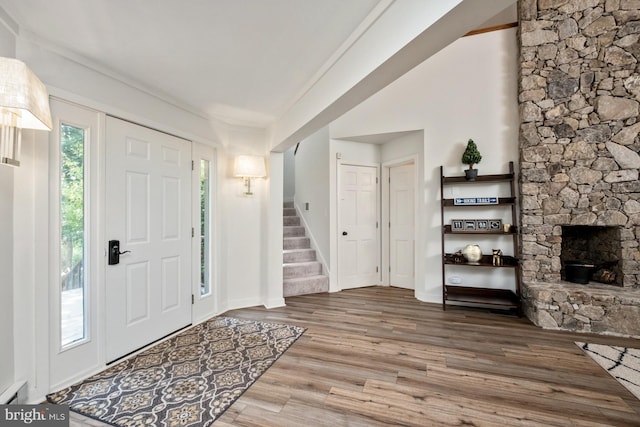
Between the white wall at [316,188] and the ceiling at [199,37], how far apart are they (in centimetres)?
224

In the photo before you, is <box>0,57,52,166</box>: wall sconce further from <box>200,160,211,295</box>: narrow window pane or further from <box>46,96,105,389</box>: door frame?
<box>200,160,211,295</box>: narrow window pane

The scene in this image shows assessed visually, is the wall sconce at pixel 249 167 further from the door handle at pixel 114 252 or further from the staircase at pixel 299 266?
the staircase at pixel 299 266

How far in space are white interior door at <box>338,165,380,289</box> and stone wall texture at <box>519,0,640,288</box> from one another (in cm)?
217

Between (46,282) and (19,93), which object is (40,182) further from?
(19,93)

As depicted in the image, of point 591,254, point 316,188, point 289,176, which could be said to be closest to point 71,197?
point 316,188

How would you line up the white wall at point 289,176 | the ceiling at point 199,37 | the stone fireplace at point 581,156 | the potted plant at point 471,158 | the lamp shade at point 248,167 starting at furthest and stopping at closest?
the white wall at point 289,176
the potted plant at point 471,158
the lamp shade at point 248,167
the stone fireplace at point 581,156
the ceiling at point 199,37

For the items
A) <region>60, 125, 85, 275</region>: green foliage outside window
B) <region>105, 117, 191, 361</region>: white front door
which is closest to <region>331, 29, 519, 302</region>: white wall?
<region>105, 117, 191, 361</region>: white front door

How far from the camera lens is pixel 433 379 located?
2.12 meters

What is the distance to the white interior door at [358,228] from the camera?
15.5 ft

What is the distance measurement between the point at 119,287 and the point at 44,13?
1.98 meters

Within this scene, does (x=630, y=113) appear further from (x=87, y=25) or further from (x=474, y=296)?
(x=87, y=25)

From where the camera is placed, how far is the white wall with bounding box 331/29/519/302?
3.71 m

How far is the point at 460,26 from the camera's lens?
1.26 m

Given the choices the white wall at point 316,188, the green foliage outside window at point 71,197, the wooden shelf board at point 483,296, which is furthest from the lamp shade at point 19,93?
the wooden shelf board at point 483,296
